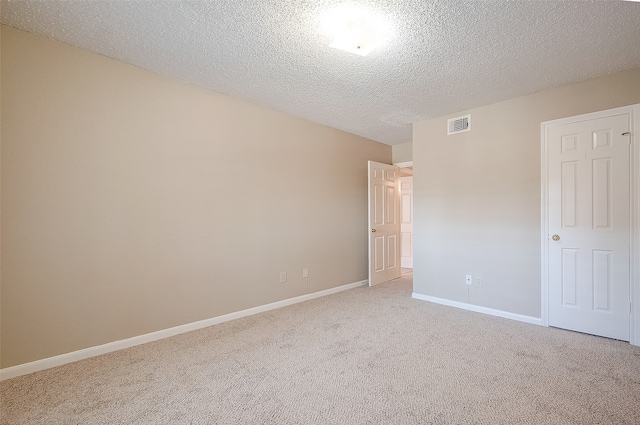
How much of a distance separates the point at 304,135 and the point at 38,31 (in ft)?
8.83

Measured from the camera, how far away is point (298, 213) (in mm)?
3961

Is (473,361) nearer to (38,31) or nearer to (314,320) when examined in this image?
(314,320)

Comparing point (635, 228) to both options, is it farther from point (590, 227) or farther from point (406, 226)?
point (406, 226)

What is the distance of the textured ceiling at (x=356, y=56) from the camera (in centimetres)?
189

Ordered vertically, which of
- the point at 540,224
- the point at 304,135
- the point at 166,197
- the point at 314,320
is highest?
the point at 304,135

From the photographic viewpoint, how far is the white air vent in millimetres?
3651

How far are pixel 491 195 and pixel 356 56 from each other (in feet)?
7.63

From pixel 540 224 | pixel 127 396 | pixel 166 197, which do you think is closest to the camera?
pixel 127 396

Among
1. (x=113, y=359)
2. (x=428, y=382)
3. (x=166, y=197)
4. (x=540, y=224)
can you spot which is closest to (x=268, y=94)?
(x=166, y=197)

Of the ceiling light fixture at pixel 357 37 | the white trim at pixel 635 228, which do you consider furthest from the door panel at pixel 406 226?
the ceiling light fixture at pixel 357 37

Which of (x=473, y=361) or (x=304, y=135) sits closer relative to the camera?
(x=473, y=361)

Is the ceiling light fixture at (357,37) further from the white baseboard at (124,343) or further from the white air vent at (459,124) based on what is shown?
the white baseboard at (124,343)

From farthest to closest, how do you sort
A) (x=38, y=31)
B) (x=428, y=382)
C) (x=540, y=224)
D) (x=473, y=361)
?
(x=540, y=224), (x=473, y=361), (x=38, y=31), (x=428, y=382)

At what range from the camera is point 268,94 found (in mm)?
3211
